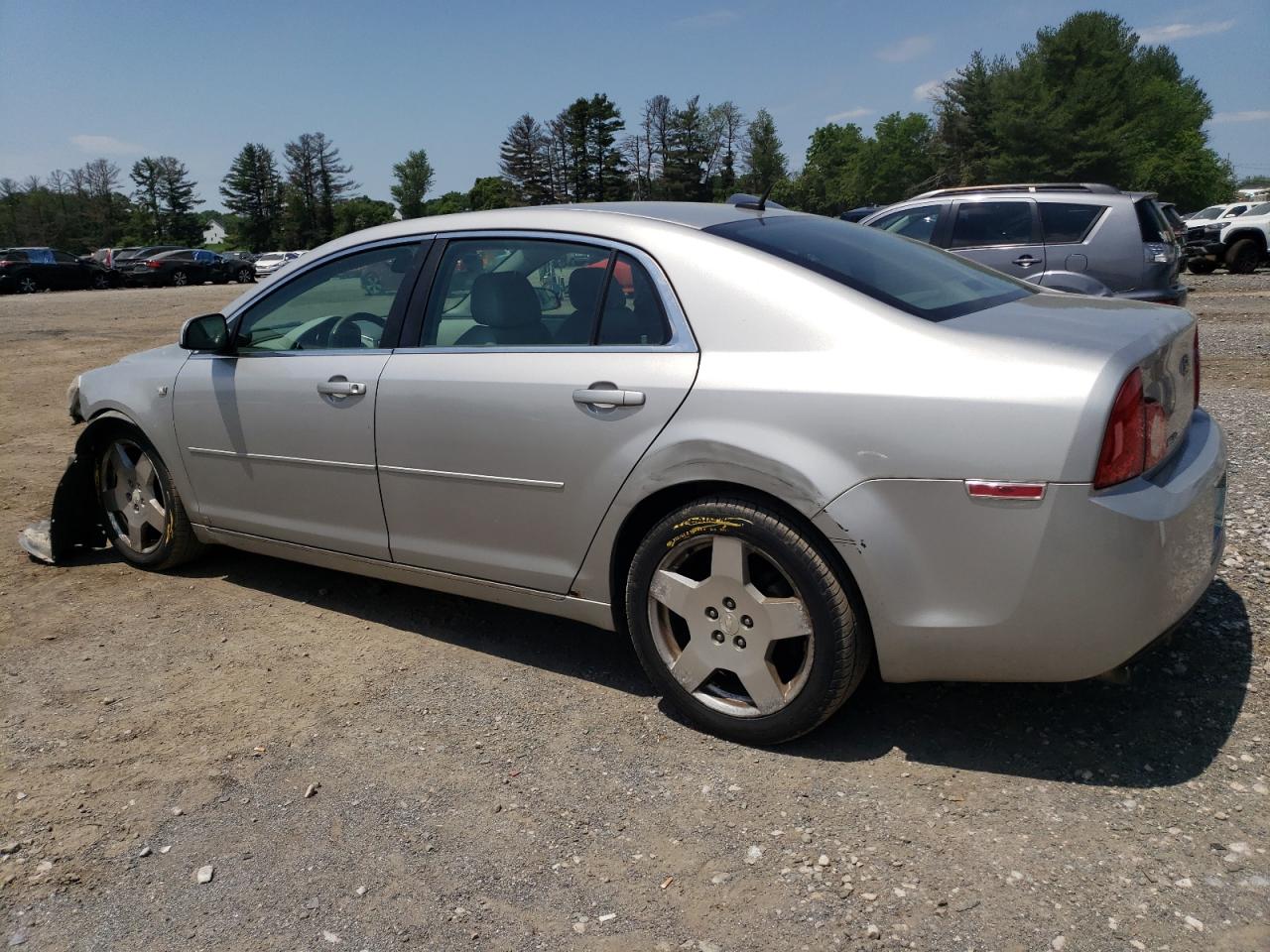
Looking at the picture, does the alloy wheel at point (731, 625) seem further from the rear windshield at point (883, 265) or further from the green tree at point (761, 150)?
the green tree at point (761, 150)

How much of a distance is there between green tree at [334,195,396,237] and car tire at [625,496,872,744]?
112232 millimetres

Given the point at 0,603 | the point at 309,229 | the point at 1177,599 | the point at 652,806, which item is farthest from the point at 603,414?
the point at 309,229

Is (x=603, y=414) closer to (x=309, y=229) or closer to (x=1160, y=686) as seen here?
(x=1160, y=686)

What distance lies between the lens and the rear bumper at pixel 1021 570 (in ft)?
8.39

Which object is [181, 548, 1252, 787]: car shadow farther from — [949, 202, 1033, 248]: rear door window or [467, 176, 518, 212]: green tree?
[467, 176, 518, 212]: green tree

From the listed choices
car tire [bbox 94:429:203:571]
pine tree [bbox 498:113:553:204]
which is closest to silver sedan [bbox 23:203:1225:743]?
car tire [bbox 94:429:203:571]

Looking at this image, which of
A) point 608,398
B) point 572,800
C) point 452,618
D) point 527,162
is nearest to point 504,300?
point 608,398

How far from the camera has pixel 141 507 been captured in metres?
4.97

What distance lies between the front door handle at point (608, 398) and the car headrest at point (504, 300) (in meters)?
0.44

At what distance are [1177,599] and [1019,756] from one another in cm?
65

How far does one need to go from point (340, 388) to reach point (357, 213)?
120m

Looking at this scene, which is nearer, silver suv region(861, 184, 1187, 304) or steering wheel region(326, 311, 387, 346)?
steering wheel region(326, 311, 387, 346)

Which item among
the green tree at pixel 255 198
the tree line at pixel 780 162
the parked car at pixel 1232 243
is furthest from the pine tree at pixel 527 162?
the parked car at pixel 1232 243

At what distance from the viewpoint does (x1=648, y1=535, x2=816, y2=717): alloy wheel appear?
2988 mm
